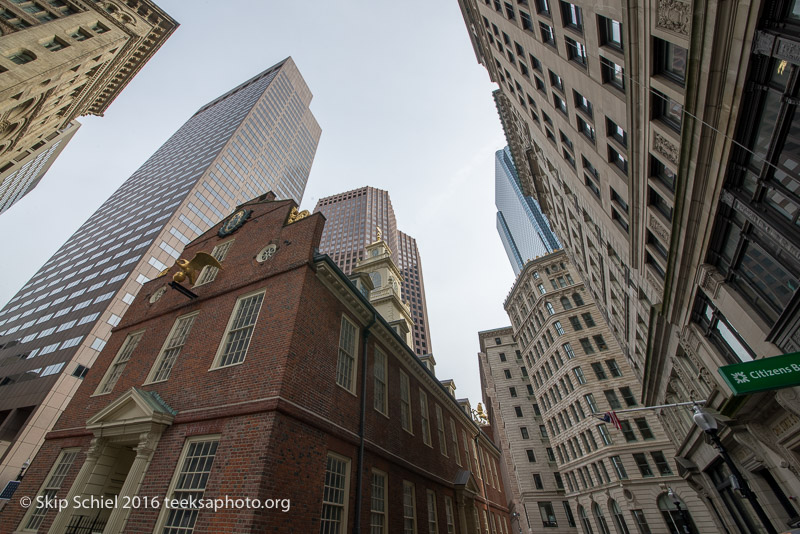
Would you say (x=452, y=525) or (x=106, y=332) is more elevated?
(x=106, y=332)

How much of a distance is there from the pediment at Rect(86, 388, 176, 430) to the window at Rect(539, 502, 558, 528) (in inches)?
2127

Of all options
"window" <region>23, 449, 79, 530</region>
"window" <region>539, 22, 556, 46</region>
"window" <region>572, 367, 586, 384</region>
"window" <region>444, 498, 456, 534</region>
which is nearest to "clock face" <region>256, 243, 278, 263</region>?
"window" <region>23, 449, 79, 530</region>

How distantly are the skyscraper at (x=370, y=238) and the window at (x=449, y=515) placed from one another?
81.6m

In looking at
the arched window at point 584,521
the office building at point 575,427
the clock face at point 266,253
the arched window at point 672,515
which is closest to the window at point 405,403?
the clock face at point 266,253

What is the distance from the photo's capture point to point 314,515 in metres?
9.46

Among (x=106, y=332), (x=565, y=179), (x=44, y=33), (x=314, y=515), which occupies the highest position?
(x=44, y=33)

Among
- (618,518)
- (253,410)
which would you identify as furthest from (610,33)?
(618,518)

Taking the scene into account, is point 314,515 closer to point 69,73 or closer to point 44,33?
point 44,33

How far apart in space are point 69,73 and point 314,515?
2087 inches

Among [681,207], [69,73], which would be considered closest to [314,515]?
[681,207]

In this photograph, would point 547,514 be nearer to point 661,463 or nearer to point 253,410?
point 661,463

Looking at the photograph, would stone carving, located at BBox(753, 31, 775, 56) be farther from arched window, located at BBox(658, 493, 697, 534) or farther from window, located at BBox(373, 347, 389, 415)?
arched window, located at BBox(658, 493, 697, 534)

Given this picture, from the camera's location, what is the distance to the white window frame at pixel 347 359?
13.0 meters

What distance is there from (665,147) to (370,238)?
106 metres
